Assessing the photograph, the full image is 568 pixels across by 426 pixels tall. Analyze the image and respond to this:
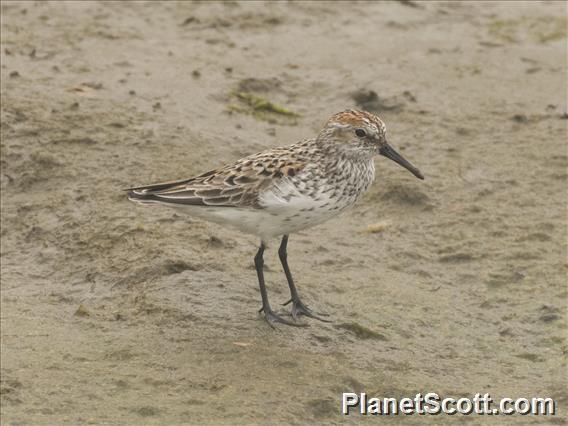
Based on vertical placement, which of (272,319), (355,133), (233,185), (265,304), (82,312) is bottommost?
(82,312)

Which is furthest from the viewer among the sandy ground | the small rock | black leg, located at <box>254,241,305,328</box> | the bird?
the small rock

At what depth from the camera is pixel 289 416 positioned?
22.3 feet

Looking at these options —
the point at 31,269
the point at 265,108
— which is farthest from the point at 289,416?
the point at 265,108

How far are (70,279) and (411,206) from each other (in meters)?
3.27

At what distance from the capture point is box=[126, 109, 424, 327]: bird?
779cm

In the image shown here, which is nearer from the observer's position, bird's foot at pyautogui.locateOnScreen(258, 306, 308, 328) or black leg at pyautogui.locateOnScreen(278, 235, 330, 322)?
bird's foot at pyautogui.locateOnScreen(258, 306, 308, 328)

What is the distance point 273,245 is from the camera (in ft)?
32.0

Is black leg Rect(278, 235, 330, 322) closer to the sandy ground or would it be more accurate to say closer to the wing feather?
the sandy ground

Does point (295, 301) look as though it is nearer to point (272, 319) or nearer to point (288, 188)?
point (272, 319)

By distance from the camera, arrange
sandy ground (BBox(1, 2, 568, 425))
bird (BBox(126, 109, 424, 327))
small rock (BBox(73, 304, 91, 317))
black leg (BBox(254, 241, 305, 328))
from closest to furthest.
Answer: sandy ground (BBox(1, 2, 568, 425)), bird (BBox(126, 109, 424, 327)), black leg (BBox(254, 241, 305, 328)), small rock (BBox(73, 304, 91, 317))

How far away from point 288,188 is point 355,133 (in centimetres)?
77

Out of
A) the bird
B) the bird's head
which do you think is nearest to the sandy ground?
the bird

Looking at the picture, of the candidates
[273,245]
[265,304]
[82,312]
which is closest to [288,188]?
[265,304]

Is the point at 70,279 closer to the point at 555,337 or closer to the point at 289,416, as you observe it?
the point at 289,416
